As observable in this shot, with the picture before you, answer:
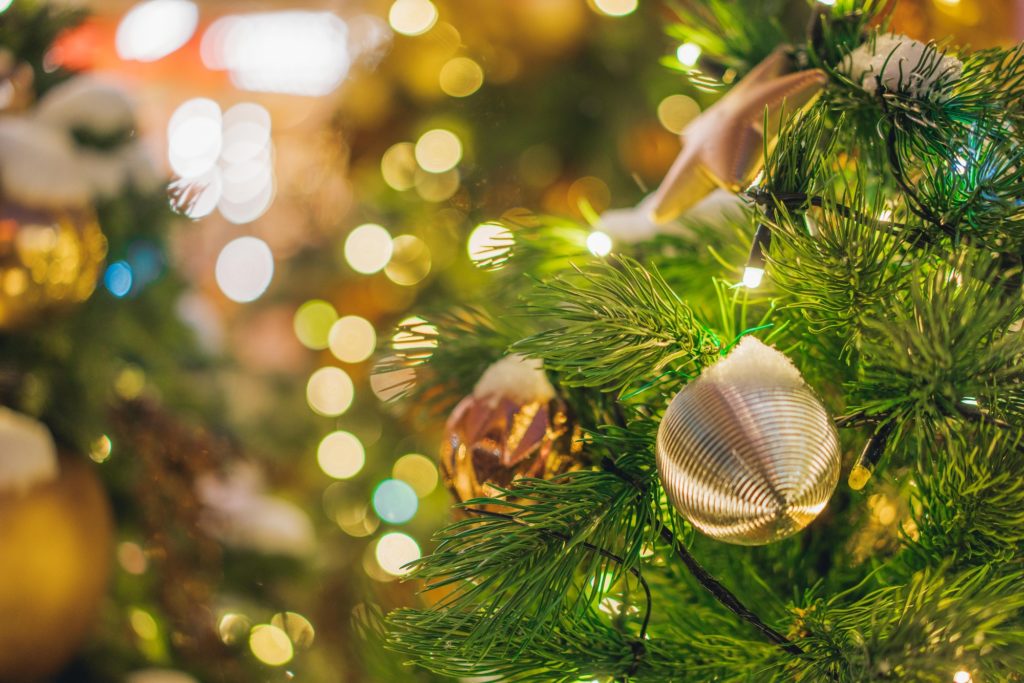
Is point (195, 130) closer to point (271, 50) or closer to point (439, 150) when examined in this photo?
point (271, 50)

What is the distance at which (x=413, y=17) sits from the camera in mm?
994

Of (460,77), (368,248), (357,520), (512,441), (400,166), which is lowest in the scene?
(357,520)

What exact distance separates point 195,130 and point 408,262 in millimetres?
1444

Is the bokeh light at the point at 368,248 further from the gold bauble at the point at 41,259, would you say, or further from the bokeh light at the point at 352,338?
the gold bauble at the point at 41,259

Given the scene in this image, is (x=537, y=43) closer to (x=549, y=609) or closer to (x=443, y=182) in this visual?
(x=443, y=182)

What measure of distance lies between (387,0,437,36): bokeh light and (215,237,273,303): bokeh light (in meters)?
0.71

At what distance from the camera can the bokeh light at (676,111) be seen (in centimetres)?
90

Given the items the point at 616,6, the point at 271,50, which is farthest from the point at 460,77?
the point at 271,50

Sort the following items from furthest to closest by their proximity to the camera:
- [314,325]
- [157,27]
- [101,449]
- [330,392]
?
[157,27]
[314,325]
[330,392]
[101,449]

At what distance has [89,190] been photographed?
0.62 meters

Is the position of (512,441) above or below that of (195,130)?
above

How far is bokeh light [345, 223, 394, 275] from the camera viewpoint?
3.54ft

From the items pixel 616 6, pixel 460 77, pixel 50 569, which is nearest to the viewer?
pixel 50 569

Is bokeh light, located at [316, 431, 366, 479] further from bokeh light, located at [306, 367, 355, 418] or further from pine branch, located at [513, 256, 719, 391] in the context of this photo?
pine branch, located at [513, 256, 719, 391]
